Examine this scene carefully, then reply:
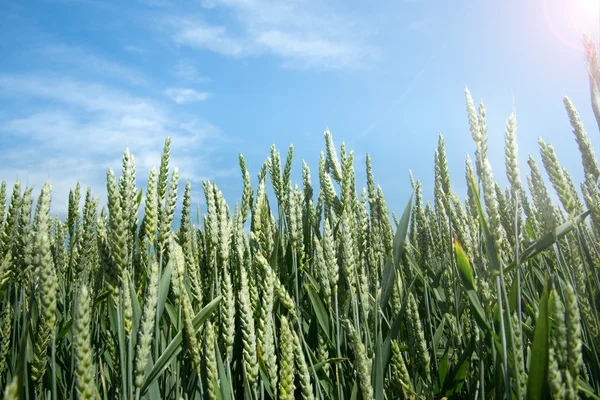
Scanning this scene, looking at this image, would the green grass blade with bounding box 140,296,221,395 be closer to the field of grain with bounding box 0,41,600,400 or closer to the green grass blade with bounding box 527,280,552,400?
the field of grain with bounding box 0,41,600,400

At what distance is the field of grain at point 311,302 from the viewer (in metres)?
1.00

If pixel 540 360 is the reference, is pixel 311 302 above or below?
above

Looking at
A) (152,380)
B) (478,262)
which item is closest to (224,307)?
(152,380)

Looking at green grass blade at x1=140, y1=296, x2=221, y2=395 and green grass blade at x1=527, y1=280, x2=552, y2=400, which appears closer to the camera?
green grass blade at x1=527, y1=280, x2=552, y2=400

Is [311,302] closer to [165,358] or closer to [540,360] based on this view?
[165,358]

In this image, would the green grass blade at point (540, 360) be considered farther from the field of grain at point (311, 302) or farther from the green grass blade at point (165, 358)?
the green grass blade at point (165, 358)

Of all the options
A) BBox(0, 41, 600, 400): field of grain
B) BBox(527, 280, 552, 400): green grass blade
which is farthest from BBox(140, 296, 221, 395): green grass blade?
BBox(527, 280, 552, 400): green grass blade

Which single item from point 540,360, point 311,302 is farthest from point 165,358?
point 540,360

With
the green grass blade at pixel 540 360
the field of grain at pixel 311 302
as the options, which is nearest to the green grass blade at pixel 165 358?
the field of grain at pixel 311 302

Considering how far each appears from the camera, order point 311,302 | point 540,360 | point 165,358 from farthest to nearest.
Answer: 1. point 311,302
2. point 165,358
3. point 540,360

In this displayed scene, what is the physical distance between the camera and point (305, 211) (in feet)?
8.12

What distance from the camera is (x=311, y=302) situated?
1.69 metres

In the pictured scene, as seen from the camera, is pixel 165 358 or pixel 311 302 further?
pixel 311 302

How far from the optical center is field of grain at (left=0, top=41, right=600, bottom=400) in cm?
100
